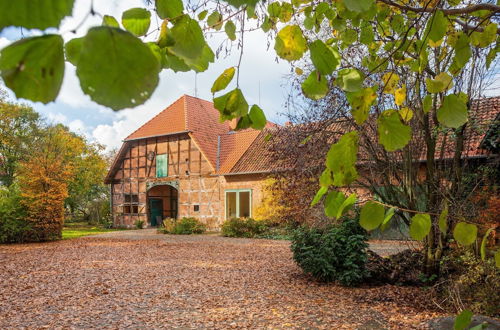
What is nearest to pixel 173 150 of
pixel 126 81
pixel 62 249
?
pixel 62 249

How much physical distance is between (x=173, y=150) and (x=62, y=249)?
958 centimetres

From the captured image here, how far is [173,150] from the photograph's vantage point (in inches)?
821

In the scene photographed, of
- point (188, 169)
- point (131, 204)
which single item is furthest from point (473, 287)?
point (131, 204)

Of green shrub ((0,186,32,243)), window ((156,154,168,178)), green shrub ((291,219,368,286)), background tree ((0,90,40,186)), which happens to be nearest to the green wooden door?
window ((156,154,168,178))

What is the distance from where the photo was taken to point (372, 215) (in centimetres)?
99

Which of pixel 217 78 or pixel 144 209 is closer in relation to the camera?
pixel 217 78

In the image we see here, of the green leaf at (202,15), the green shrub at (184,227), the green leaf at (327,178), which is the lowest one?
the green shrub at (184,227)

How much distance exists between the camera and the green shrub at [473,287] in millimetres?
4691

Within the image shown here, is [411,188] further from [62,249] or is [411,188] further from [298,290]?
[62,249]

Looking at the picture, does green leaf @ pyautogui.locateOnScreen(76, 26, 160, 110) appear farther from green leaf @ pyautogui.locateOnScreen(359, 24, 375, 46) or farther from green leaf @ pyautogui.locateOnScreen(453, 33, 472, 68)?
green leaf @ pyautogui.locateOnScreen(359, 24, 375, 46)

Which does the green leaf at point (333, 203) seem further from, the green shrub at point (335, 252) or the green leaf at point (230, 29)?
the green shrub at point (335, 252)

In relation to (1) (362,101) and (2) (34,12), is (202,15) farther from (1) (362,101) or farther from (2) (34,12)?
(2) (34,12)

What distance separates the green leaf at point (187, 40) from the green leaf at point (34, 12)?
0.33 m

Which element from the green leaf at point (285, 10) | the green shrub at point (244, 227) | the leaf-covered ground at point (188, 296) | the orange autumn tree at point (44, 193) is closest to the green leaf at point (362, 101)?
the green leaf at point (285, 10)
